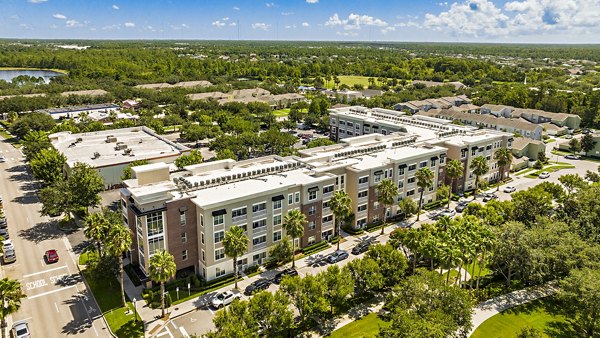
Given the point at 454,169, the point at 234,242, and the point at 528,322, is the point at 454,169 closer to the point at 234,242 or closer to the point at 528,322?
the point at 528,322

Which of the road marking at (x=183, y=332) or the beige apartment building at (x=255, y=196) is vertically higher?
the beige apartment building at (x=255, y=196)

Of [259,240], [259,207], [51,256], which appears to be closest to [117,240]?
[259,207]

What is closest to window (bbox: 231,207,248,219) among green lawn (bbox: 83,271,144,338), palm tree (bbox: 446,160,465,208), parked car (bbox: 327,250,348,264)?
parked car (bbox: 327,250,348,264)

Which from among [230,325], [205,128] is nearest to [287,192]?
[230,325]

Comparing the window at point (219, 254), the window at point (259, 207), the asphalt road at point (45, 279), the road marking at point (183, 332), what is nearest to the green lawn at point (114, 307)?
the asphalt road at point (45, 279)

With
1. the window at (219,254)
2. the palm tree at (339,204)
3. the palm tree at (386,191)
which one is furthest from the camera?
the palm tree at (386,191)

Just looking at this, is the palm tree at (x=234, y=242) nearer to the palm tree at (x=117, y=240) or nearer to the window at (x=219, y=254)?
the window at (x=219, y=254)
